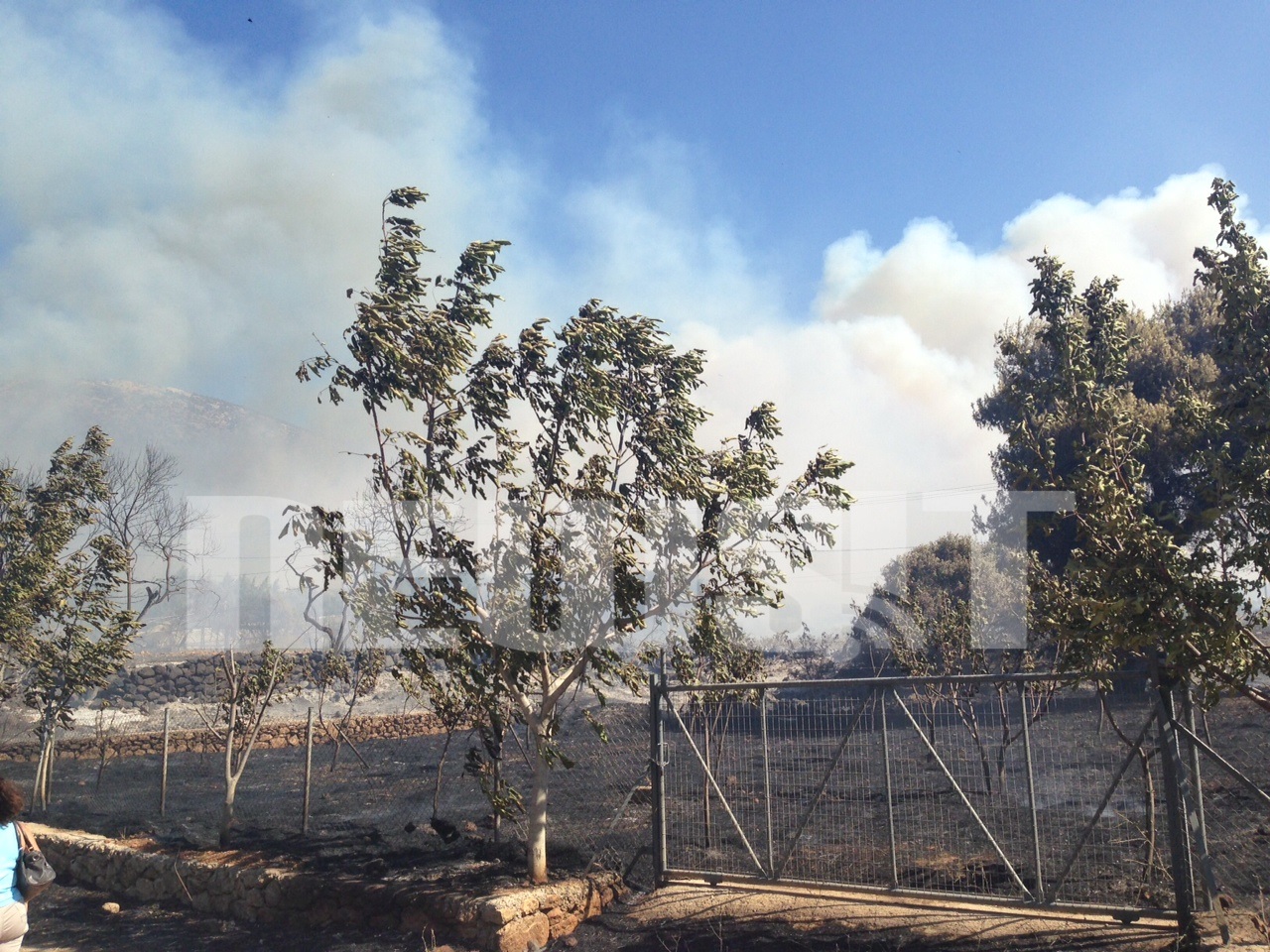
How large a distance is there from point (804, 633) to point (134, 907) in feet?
98.0

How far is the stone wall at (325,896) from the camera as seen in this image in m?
8.02

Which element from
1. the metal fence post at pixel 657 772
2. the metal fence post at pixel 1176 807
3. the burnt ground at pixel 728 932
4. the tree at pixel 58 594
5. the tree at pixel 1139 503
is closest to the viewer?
the tree at pixel 1139 503

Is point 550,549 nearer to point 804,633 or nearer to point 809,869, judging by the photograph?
point 809,869

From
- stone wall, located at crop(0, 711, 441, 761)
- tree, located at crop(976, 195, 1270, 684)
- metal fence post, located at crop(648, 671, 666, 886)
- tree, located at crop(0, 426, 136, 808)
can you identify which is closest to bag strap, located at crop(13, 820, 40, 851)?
metal fence post, located at crop(648, 671, 666, 886)

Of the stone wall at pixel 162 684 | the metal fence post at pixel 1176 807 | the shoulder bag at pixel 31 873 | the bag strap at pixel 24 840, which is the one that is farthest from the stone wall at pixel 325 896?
the stone wall at pixel 162 684

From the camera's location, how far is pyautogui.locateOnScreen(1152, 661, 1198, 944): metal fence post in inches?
257

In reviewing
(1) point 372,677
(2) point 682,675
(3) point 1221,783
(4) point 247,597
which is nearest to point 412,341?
(2) point 682,675

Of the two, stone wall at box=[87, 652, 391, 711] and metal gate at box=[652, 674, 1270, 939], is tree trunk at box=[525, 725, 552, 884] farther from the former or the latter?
stone wall at box=[87, 652, 391, 711]

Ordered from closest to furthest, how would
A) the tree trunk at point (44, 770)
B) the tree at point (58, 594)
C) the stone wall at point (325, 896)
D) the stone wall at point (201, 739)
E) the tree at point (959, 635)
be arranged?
the stone wall at point (325, 896) → the tree at point (959, 635) → the tree trunk at point (44, 770) → the tree at point (58, 594) → the stone wall at point (201, 739)

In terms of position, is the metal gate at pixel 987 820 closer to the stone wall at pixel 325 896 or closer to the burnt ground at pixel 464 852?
the burnt ground at pixel 464 852

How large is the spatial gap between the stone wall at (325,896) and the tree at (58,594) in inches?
174

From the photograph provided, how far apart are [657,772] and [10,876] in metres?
5.48

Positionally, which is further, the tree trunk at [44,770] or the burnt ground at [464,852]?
the tree trunk at [44,770]

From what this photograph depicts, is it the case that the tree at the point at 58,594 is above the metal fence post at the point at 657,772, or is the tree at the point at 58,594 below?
above
